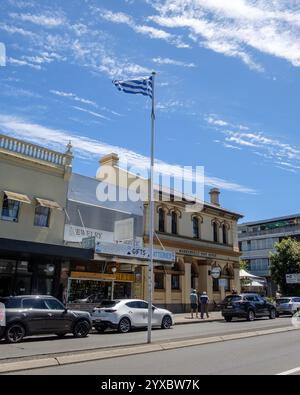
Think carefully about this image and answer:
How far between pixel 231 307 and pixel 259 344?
1231cm

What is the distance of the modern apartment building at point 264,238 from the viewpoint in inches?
2854

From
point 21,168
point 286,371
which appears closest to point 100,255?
point 21,168

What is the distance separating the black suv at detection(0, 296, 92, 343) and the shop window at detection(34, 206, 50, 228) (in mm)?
8575

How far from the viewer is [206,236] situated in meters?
35.9

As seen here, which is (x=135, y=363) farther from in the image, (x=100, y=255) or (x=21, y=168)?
(x=21, y=168)

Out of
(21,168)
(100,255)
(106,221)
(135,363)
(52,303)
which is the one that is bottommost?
(135,363)

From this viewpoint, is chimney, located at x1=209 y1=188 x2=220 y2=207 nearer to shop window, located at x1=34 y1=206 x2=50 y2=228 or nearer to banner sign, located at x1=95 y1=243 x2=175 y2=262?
banner sign, located at x1=95 y1=243 x2=175 y2=262

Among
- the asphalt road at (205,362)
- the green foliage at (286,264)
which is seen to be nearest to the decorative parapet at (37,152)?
the asphalt road at (205,362)

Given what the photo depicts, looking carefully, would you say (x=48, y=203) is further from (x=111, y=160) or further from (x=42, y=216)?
(x=111, y=160)

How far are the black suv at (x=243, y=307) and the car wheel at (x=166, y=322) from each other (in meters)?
5.59

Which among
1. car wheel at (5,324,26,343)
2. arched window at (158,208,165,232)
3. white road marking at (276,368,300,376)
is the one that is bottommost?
white road marking at (276,368,300,376)

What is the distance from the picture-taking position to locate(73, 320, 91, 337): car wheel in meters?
16.4

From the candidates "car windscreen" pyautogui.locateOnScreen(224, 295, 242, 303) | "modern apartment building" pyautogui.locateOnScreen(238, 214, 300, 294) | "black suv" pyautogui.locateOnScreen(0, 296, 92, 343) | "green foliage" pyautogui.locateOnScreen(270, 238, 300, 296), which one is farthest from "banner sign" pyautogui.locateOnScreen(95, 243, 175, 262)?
"modern apartment building" pyautogui.locateOnScreen(238, 214, 300, 294)

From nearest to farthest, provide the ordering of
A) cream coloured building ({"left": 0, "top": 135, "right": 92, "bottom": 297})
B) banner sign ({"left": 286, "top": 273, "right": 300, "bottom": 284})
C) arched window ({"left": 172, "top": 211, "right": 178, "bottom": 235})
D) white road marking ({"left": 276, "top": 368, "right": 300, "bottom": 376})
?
white road marking ({"left": 276, "top": 368, "right": 300, "bottom": 376})
cream coloured building ({"left": 0, "top": 135, "right": 92, "bottom": 297})
arched window ({"left": 172, "top": 211, "right": 178, "bottom": 235})
banner sign ({"left": 286, "top": 273, "right": 300, "bottom": 284})
